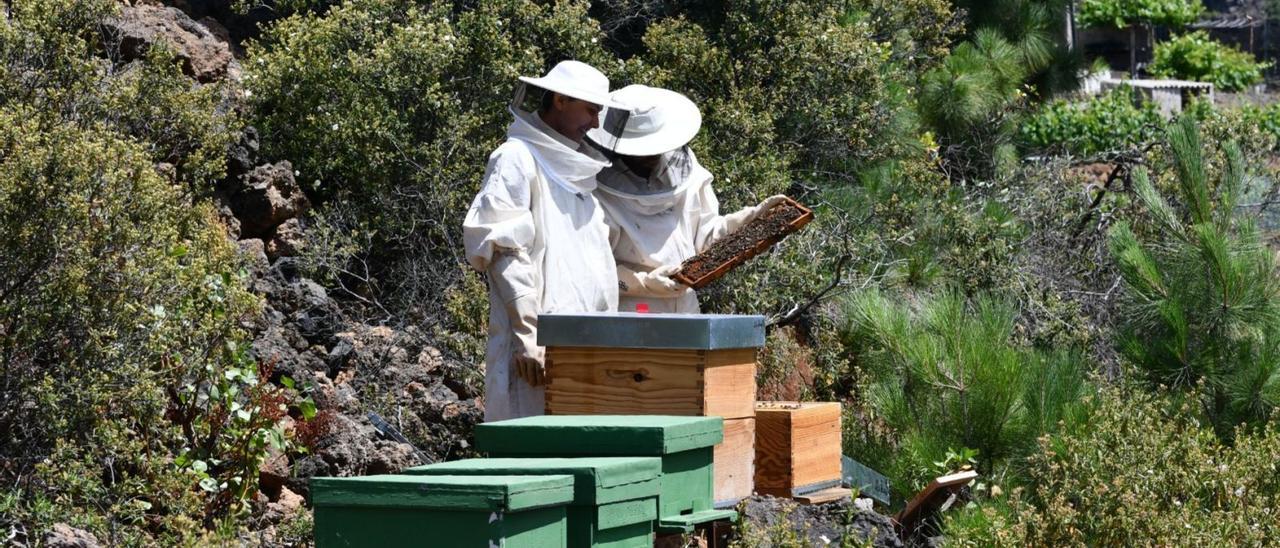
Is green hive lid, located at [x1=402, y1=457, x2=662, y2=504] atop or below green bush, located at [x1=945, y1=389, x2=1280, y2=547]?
atop

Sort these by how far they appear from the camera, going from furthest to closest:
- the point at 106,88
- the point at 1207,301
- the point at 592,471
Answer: the point at 106,88 → the point at 1207,301 → the point at 592,471

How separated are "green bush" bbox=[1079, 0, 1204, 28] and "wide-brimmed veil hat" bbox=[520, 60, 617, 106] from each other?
23.8 m

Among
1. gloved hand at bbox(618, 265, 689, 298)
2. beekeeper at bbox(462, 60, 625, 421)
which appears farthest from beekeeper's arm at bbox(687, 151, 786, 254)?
beekeeper at bbox(462, 60, 625, 421)

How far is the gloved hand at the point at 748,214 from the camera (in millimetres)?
5184

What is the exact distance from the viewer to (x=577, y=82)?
16.4 ft

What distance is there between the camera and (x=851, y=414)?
683 centimetres

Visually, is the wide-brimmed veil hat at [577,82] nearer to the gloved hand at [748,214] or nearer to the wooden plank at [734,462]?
the gloved hand at [748,214]

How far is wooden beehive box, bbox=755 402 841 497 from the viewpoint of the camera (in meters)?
4.96

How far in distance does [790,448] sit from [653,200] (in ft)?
3.26

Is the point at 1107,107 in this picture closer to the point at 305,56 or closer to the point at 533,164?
the point at 305,56

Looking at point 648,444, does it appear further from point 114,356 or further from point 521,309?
point 114,356

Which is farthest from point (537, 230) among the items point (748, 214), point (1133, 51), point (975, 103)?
point (1133, 51)

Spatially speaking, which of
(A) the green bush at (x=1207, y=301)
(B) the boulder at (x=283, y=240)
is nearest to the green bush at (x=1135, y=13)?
(A) the green bush at (x=1207, y=301)

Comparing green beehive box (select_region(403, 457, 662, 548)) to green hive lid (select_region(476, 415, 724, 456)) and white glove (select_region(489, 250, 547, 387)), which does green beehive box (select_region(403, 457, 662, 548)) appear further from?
white glove (select_region(489, 250, 547, 387))
